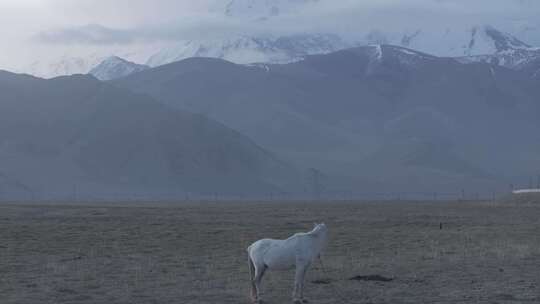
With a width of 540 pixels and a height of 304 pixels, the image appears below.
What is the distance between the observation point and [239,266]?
30500 millimetres

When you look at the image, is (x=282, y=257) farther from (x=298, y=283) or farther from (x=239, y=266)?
(x=239, y=266)

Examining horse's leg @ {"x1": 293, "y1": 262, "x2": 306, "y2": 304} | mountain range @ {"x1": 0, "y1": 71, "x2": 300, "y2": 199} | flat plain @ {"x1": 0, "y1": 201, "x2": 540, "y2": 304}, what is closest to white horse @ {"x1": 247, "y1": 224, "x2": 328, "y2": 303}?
horse's leg @ {"x1": 293, "y1": 262, "x2": 306, "y2": 304}

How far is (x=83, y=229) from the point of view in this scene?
158 feet

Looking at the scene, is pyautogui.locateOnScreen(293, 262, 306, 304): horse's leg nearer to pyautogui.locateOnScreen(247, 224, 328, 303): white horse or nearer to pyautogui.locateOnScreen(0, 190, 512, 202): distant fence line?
pyautogui.locateOnScreen(247, 224, 328, 303): white horse

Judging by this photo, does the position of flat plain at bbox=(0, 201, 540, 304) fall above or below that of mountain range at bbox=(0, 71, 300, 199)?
below

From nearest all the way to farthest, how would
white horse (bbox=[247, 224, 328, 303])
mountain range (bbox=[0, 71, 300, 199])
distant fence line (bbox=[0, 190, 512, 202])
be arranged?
Result: white horse (bbox=[247, 224, 328, 303]) → distant fence line (bbox=[0, 190, 512, 202]) → mountain range (bbox=[0, 71, 300, 199])

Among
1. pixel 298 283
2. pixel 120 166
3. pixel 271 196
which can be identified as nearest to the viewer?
pixel 298 283

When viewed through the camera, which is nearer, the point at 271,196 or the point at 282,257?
the point at 282,257

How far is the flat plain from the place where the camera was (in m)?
24.1

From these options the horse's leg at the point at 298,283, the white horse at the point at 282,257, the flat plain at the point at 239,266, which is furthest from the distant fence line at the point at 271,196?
the horse's leg at the point at 298,283

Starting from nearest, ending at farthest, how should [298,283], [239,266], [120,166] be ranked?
[298,283], [239,266], [120,166]

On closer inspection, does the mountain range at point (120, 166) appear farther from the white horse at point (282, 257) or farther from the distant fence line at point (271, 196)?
the white horse at point (282, 257)

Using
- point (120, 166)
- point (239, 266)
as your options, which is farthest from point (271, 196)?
point (239, 266)

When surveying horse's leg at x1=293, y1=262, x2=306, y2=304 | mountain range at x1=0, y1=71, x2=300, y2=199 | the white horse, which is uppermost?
mountain range at x1=0, y1=71, x2=300, y2=199
